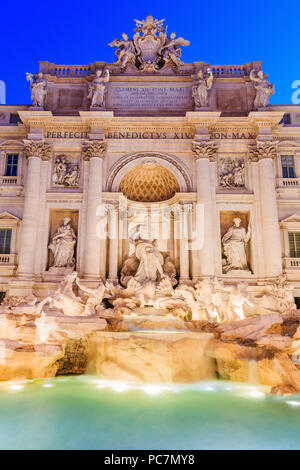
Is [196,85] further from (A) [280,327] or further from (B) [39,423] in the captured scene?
(B) [39,423]

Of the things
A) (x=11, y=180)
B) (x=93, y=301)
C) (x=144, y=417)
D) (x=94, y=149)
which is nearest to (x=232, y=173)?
(x=94, y=149)

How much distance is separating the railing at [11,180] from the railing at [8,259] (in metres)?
4.14

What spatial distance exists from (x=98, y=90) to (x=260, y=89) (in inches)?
359

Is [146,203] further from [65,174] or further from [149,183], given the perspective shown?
[65,174]

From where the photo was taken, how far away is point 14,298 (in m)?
15.9

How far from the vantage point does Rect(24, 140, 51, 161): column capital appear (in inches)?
744

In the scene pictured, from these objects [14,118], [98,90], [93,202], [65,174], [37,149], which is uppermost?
[98,90]

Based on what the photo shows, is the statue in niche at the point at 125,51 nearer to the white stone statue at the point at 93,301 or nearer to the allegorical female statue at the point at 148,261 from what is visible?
the allegorical female statue at the point at 148,261

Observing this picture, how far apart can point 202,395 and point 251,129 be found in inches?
612

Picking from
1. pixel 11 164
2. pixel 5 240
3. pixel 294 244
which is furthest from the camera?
pixel 11 164

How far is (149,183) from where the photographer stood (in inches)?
810

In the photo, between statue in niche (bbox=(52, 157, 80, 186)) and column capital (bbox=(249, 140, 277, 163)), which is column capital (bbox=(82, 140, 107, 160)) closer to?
statue in niche (bbox=(52, 157, 80, 186))

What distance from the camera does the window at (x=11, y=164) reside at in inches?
794
